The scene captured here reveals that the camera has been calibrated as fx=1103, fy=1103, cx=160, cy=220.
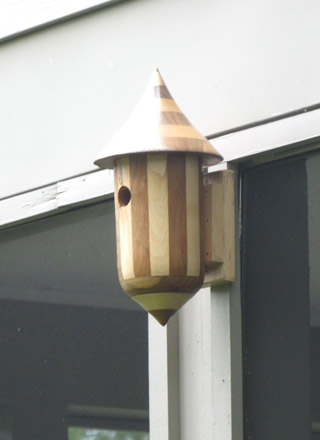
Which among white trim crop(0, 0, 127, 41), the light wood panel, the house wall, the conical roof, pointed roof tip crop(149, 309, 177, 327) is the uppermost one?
white trim crop(0, 0, 127, 41)

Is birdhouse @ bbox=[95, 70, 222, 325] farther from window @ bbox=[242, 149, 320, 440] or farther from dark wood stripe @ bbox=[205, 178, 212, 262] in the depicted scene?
window @ bbox=[242, 149, 320, 440]

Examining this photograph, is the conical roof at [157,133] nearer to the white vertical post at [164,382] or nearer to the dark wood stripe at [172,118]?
the dark wood stripe at [172,118]

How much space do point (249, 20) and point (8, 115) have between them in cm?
114

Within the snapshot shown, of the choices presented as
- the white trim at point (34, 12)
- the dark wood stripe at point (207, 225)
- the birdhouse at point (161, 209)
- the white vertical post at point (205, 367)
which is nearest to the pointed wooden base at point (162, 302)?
the birdhouse at point (161, 209)

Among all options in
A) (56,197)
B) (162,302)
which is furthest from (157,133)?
(56,197)

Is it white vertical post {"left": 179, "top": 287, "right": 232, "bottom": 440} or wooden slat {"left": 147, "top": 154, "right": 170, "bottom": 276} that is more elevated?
wooden slat {"left": 147, "top": 154, "right": 170, "bottom": 276}

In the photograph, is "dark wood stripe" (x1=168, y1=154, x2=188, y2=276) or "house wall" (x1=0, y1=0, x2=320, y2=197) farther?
"house wall" (x1=0, y1=0, x2=320, y2=197)

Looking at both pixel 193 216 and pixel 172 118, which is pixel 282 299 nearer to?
pixel 193 216

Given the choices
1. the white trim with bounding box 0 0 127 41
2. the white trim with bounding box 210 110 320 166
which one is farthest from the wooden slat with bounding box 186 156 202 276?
the white trim with bounding box 0 0 127 41

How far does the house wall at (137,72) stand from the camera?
3.15 metres

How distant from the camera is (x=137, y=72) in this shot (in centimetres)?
362

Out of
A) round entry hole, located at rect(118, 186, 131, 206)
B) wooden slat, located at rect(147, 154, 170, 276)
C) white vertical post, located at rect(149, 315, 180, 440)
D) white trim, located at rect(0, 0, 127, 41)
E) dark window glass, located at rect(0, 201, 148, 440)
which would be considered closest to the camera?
wooden slat, located at rect(147, 154, 170, 276)

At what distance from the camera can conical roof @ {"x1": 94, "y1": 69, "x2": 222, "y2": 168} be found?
112 inches

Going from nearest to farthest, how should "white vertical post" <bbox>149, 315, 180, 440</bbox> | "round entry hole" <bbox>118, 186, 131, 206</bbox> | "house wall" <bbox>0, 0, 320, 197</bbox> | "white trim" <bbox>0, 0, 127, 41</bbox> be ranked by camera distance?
1. "round entry hole" <bbox>118, 186, 131, 206</bbox>
2. "house wall" <bbox>0, 0, 320, 197</bbox>
3. "white vertical post" <bbox>149, 315, 180, 440</bbox>
4. "white trim" <bbox>0, 0, 127, 41</bbox>
